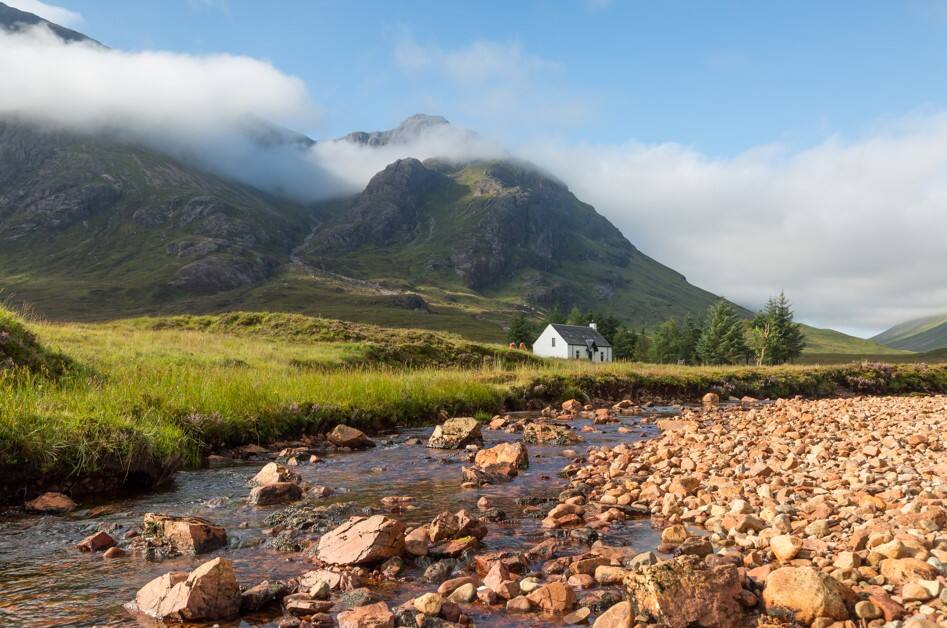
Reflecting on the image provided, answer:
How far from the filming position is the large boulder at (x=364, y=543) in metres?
8.08

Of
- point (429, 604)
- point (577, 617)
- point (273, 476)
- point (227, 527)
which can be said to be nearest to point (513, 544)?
point (577, 617)

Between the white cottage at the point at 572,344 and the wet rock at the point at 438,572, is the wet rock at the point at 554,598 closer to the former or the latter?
the wet rock at the point at 438,572

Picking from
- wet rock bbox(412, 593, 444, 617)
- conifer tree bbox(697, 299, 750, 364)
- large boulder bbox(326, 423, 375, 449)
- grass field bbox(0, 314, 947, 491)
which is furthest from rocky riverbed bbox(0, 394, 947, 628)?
conifer tree bbox(697, 299, 750, 364)

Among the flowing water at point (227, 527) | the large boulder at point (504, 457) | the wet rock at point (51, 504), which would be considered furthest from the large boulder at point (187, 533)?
the large boulder at point (504, 457)

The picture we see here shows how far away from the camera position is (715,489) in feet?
38.5

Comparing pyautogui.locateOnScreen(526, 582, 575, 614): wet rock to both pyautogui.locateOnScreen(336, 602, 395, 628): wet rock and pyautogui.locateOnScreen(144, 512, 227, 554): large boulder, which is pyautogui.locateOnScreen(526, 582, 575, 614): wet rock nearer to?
pyautogui.locateOnScreen(336, 602, 395, 628): wet rock

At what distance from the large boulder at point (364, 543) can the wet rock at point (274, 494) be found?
10.1ft

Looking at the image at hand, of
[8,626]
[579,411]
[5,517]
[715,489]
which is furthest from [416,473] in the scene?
[579,411]

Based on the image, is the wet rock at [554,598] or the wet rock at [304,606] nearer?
the wet rock at [304,606]

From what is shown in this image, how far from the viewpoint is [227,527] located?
9883 millimetres

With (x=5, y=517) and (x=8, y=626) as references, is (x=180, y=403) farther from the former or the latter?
(x=8, y=626)

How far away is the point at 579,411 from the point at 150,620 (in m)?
25.0

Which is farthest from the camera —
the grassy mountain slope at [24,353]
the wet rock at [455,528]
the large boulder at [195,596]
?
the grassy mountain slope at [24,353]

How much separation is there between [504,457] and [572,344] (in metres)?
96.9
